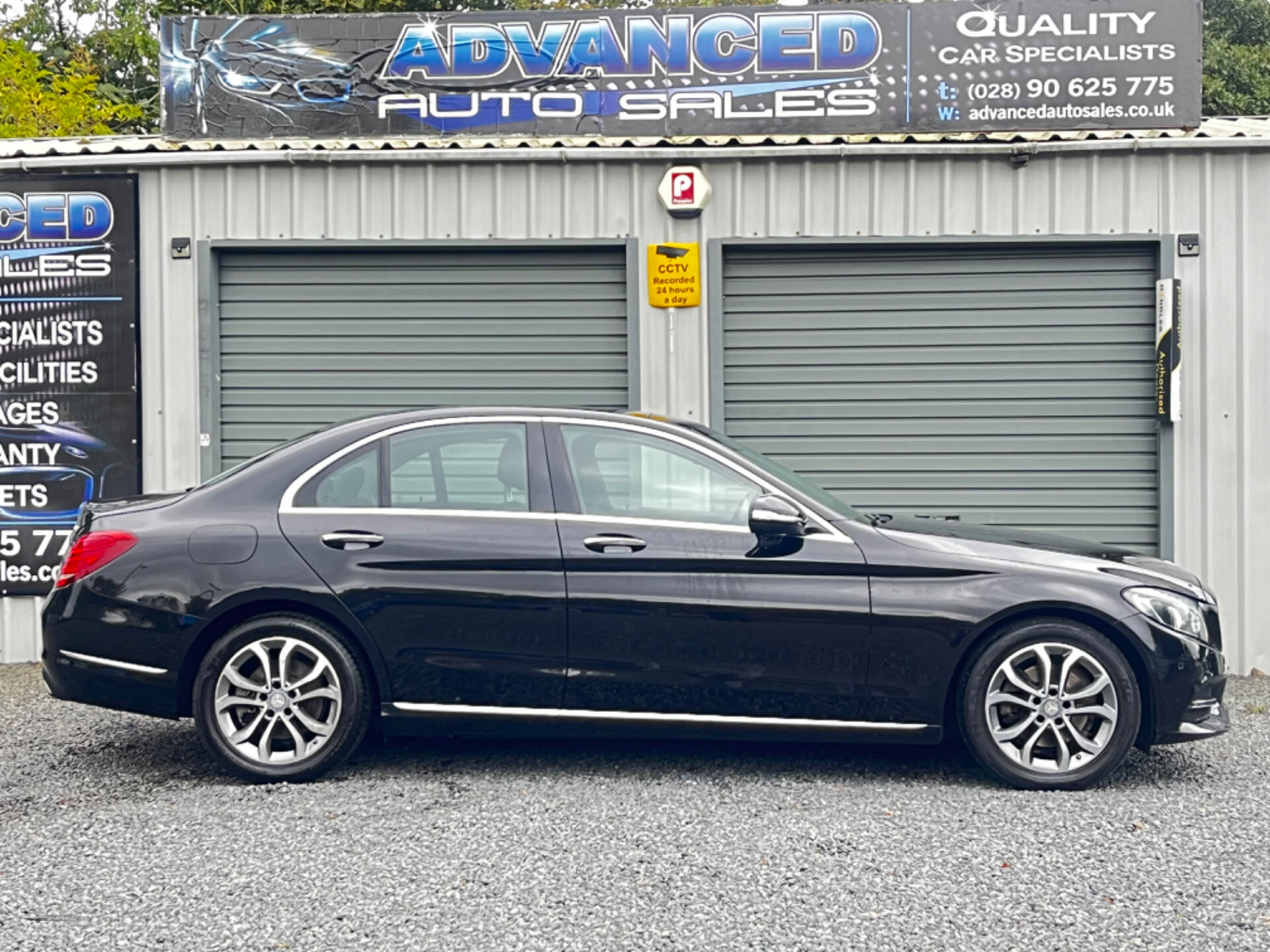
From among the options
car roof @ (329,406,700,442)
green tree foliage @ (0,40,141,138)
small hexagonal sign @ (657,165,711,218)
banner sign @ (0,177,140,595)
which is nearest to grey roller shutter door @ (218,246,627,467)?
small hexagonal sign @ (657,165,711,218)

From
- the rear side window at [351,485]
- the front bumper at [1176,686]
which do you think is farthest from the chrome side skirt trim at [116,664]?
the front bumper at [1176,686]

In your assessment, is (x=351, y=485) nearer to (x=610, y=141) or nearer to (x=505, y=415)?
(x=505, y=415)

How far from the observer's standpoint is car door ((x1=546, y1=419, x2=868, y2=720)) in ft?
17.2

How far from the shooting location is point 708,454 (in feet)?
17.9

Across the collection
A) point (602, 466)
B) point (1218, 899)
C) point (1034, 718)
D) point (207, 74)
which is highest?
point (207, 74)

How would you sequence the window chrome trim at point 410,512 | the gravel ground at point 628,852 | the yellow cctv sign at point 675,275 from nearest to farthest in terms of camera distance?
the gravel ground at point 628,852
the window chrome trim at point 410,512
the yellow cctv sign at point 675,275

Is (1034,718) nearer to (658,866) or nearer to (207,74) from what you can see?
(658,866)

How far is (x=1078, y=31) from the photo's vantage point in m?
8.49

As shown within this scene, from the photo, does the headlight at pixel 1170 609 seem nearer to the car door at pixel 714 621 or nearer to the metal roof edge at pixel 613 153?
the car door at pixel 714 621

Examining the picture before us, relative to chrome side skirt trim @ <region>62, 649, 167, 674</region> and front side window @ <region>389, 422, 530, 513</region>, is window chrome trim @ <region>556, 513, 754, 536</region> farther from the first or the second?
chrome side skirt trim @ <region>62, 649, 167, 674</region>

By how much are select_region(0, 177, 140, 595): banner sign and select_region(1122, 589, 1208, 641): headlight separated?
654 centimetres

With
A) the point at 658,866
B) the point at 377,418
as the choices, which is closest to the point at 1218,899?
the point at 658,866

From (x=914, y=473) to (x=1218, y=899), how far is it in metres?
4.94

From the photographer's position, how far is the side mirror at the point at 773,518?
521 centimetres
